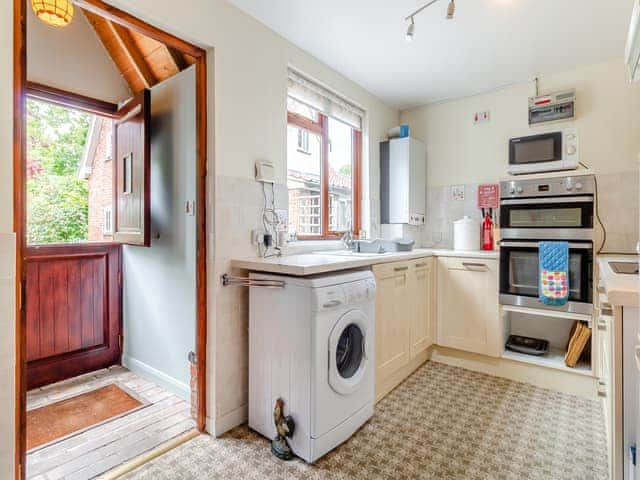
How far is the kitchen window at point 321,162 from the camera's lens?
2.62m

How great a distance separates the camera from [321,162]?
2898mm

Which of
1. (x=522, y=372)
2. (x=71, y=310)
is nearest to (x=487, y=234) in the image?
(x=522, y=372)

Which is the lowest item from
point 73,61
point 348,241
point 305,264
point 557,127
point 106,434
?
point 106,434

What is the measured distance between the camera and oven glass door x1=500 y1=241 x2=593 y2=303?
2302 millimetres

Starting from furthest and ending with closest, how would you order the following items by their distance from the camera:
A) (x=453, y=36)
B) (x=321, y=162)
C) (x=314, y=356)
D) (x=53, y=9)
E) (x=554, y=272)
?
(x=321, y=162) → (x=554, y=272) → (x=453, y=36) → (x=314, y=356) → (x=53, y=9)

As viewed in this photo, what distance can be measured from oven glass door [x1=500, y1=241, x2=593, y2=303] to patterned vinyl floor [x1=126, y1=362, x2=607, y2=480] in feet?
2.36

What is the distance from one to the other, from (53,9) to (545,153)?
296cm

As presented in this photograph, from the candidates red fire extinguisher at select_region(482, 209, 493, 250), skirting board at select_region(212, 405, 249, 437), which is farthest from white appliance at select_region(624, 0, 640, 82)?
skirting board at select_region(212, 405, 249, 437)

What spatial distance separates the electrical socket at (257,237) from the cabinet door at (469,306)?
60.9 inches

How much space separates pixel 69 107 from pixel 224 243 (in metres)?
1.71

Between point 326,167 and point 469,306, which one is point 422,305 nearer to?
point 469,306

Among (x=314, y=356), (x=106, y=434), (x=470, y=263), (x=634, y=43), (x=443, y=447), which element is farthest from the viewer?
(x=470, y=263)

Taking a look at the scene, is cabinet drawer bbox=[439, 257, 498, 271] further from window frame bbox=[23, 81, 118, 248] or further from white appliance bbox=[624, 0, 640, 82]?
window frame bbox=[23, 81, 118, 248]

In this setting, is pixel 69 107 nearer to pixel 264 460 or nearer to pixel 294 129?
pixel 294 129
